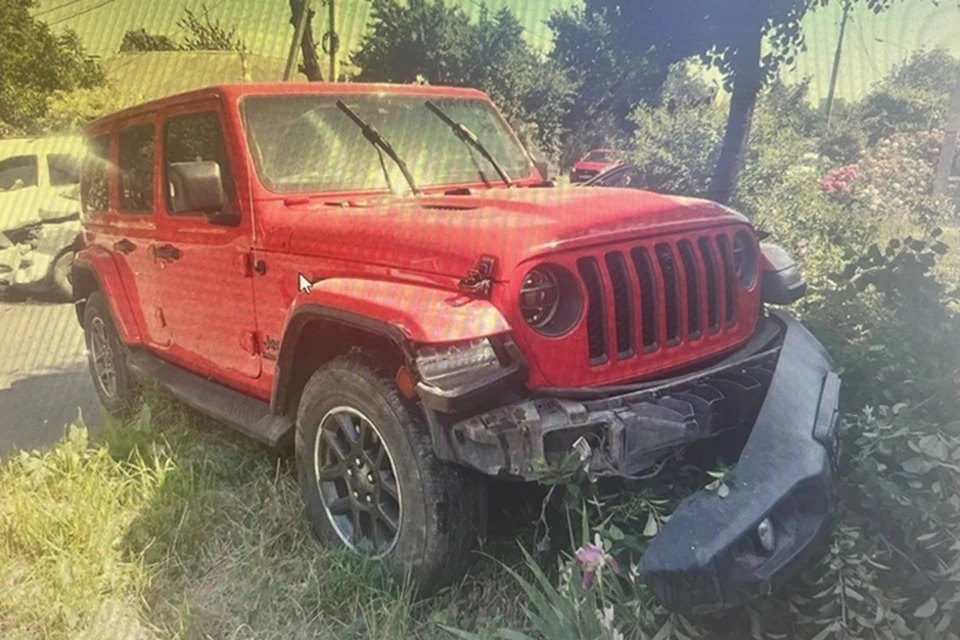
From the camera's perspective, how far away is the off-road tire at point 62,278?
4.06 meters

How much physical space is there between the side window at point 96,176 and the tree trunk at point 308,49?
1.31 metres

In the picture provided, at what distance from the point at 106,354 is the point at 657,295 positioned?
10.5ft

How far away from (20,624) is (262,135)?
178cm

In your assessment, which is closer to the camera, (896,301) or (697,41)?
(896,301)

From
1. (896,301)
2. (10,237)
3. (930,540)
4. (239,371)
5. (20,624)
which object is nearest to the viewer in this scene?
(930,540)

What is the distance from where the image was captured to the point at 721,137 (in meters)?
3.31

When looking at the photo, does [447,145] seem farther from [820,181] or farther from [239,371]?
[820,181]

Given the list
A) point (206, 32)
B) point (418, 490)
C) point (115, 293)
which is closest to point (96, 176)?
point (115, 293)

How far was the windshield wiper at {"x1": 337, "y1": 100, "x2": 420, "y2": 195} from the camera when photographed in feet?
9.52

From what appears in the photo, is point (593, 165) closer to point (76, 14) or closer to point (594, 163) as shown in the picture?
point (594, 163)

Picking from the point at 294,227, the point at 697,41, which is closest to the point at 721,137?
the point at 697,41

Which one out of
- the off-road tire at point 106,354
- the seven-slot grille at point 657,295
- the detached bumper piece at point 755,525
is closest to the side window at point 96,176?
the off-road tire at point 106,354

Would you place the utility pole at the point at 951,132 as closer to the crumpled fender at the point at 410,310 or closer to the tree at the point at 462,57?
the tree at the point at 462,57

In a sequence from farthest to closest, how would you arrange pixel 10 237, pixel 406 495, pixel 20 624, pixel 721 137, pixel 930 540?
pixel 10 237 → pixel 721 137 → pixel 20 624 → pixel 406 495 → pixel 930 540
